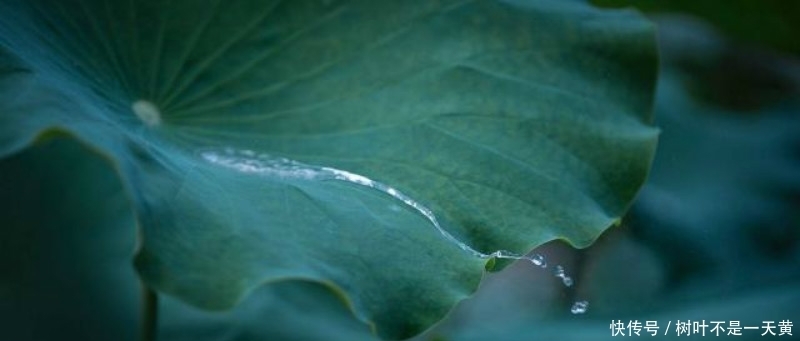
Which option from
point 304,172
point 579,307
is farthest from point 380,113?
point 579,307

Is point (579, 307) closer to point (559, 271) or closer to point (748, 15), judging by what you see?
point (559, 271)

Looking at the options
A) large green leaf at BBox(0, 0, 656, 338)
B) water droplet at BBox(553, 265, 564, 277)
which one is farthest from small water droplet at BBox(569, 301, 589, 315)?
large green leaf at BBox(0, 0, 656, 338)

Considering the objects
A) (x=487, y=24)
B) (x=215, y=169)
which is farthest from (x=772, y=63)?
(x=215, y=169)

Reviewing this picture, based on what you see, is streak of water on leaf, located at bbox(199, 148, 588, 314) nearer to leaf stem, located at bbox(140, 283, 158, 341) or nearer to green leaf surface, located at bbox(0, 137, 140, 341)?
leaf stem, located at bbox(140, 283, 158, 341)

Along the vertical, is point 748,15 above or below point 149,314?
above

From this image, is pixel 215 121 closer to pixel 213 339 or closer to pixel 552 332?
pixel 213 339
